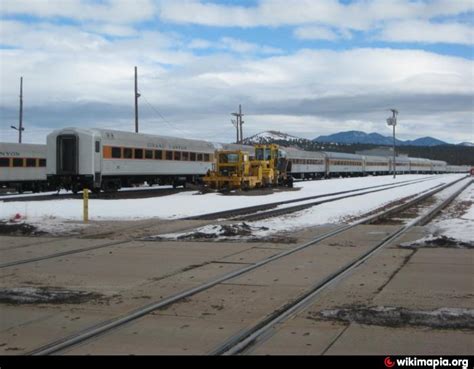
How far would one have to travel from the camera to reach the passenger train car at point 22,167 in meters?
37.2

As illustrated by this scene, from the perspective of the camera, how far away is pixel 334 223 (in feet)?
59.7

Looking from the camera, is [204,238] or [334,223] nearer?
[204,238]

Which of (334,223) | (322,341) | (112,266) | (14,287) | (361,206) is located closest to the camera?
(322,341)

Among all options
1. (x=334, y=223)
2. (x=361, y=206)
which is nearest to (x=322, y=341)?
(x=334, y=223)

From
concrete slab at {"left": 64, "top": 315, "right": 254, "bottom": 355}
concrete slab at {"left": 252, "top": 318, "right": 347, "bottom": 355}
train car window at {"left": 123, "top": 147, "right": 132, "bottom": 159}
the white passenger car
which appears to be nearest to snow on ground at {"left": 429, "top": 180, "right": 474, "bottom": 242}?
concrete slab at {"left": 252, "top": 318, "right": 347, "bottom": 355}

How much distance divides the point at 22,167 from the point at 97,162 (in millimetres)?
8872

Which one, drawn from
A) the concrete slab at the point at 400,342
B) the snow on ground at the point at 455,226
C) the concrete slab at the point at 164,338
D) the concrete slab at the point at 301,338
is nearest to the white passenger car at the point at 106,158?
the snow on ground at the point at 455,226

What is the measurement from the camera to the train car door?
31.8 m

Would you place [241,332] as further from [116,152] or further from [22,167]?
[22,167]

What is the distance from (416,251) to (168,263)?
192 inches

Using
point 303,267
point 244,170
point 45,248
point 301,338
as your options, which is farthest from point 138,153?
point 301,338

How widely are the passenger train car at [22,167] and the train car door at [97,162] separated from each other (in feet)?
26.9
